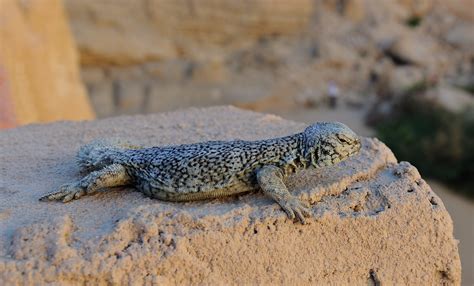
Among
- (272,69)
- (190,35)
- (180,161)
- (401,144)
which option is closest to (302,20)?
(272,69)

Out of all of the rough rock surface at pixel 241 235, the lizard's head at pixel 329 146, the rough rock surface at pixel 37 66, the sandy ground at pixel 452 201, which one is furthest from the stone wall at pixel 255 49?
the lizard's head at pixel 329 146

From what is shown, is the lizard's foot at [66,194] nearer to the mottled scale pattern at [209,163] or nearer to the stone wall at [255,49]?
the mottled scale pattern at [209,163]

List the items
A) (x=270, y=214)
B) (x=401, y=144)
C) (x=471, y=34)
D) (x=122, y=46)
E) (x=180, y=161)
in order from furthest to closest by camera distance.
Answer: (x=471, y=34) < (x=122, y=46) < (x=401, y=144) < (x=180, y=161) < (x=270, y=214)

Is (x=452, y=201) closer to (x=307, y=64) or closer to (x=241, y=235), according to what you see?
(x=307, y=64)

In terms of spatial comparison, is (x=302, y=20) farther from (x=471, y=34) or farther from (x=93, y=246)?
(x=93, y=246)

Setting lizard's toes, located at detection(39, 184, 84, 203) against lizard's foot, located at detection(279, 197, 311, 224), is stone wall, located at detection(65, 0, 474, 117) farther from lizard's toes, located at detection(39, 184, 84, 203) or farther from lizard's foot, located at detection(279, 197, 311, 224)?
lizard's foot, located at detection(279, 197, 311, 224)

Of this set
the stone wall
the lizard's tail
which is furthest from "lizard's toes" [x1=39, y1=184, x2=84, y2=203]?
the stone wall
